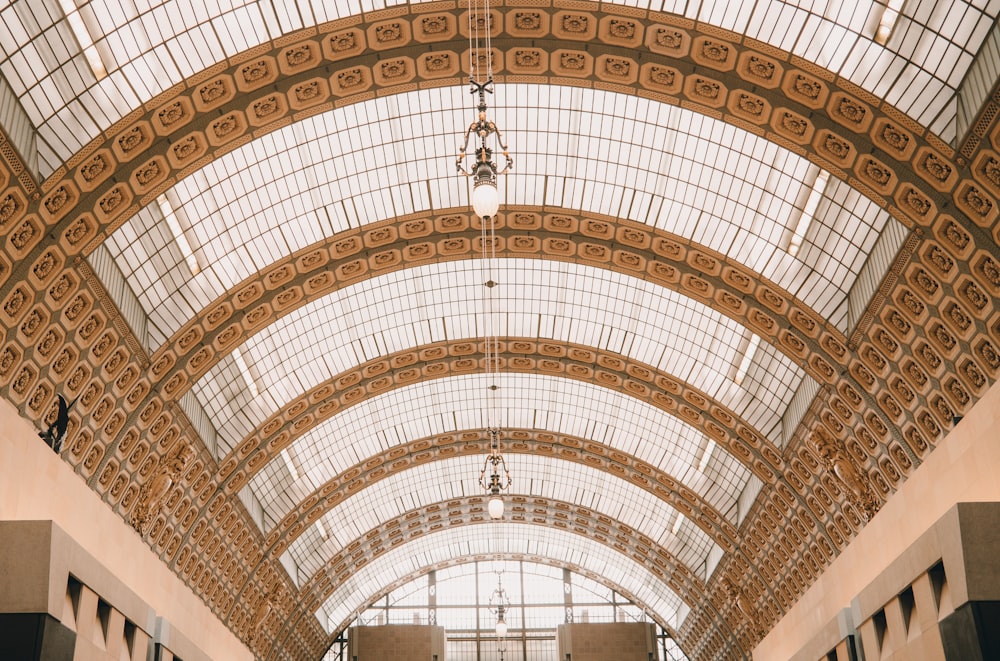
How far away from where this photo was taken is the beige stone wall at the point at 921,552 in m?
20.8

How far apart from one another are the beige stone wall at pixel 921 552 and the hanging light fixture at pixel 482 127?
11531 millimetres

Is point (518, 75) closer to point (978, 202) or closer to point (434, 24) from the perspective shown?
point (434, 24)

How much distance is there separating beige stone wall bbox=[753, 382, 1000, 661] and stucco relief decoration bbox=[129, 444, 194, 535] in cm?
2135

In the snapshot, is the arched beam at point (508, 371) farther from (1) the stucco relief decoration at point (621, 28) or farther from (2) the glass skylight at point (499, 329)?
(1) the stucco relief decoration at point (621, 28)

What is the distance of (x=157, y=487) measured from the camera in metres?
32.8

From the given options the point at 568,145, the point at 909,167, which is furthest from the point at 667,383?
the point at 909,167

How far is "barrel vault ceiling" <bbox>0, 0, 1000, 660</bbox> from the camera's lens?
77.5 feet

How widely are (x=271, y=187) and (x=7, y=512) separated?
42.3ft

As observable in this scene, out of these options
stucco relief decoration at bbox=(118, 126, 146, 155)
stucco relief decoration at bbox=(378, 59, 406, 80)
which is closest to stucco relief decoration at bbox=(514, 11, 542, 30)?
stucco relief decoration at bbox=(378, 59, 406, 80)

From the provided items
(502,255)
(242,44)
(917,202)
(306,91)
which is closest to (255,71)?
(242,44)

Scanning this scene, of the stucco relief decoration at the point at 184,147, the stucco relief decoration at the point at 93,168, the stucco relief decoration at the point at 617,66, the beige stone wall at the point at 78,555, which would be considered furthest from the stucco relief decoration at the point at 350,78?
the beige stone wall at the point at 78,555

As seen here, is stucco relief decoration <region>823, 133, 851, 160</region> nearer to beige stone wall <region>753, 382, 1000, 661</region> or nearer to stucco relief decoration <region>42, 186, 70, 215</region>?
beige stone wall <region>753, 382, 1000, 661</region>

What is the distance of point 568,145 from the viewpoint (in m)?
32.1

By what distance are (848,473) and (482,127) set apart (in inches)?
780
